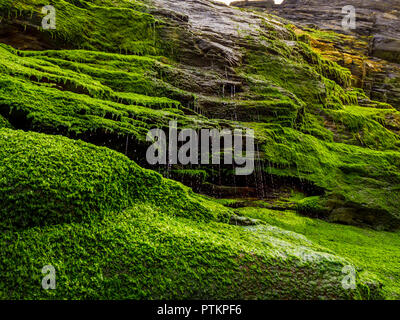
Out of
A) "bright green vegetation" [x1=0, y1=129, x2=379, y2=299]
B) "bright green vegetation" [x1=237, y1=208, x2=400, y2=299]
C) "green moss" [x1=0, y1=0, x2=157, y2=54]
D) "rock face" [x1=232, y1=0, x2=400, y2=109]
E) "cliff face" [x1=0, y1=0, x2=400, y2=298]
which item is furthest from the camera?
"rock face" [x1=232, y1=0, x2=400, y2=109]

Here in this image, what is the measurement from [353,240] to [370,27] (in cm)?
3929

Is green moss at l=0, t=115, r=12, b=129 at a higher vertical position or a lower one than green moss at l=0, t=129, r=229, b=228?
higher

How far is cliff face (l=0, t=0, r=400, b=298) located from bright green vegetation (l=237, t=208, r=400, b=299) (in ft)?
2.49

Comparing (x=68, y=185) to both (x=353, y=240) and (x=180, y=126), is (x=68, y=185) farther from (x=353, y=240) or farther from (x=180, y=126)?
(x=353, y=240)

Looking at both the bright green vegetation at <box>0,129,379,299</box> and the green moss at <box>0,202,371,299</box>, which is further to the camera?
the bright green vegetation at <box>0,129,379,299</box>

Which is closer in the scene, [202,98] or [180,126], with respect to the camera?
[180,126]

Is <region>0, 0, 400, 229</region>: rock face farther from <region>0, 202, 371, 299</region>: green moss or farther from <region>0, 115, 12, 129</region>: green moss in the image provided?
<region>0, 202, 371, 299</region>: green moss

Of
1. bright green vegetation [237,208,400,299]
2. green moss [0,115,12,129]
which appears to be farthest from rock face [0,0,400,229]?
bright green vegetation [237,208,400,299]

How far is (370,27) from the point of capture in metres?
35.0

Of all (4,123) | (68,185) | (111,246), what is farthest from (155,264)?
(4,123)

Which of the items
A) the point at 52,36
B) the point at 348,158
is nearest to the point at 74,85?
the point at 52,36

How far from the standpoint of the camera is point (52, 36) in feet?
41.4

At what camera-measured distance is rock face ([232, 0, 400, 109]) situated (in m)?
25.5
